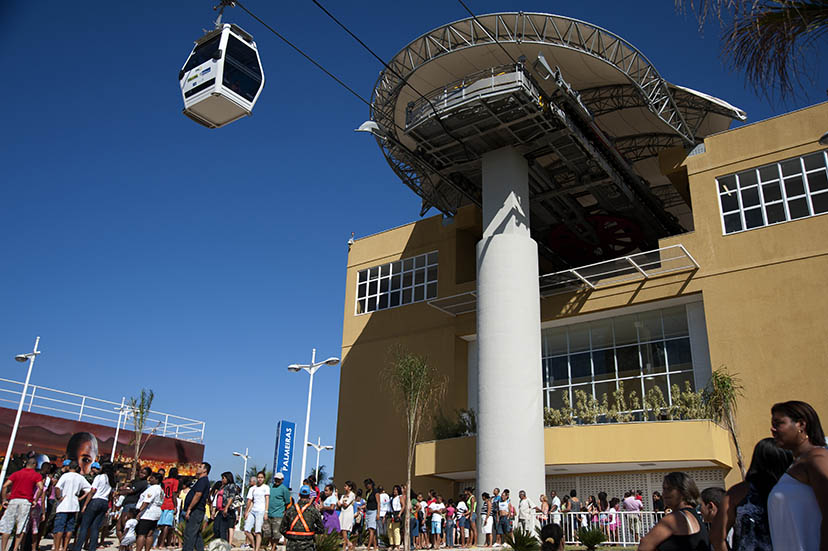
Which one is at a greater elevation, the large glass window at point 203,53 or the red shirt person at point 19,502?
the large glass window at point 203,53

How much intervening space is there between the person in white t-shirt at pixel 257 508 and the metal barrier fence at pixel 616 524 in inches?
314

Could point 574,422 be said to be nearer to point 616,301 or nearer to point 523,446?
point 523,446

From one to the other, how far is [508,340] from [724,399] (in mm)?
6816

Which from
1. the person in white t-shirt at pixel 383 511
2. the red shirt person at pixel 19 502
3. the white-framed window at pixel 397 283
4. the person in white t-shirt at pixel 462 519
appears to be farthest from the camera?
the white-framed window at pixel 397 283

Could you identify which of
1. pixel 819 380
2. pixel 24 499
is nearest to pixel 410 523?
pixel 24 499

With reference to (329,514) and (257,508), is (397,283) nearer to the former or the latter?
(329,514)

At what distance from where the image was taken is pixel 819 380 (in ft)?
69.1

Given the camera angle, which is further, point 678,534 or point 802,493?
point 678,534

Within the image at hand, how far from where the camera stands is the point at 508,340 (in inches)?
915

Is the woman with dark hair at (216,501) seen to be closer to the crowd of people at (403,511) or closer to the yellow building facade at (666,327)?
the crowd of people at (403,511)

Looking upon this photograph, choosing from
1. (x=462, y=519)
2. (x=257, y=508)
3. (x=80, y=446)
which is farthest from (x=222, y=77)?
(x=80, y=446)

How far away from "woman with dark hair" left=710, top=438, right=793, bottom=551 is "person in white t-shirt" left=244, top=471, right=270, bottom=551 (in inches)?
444

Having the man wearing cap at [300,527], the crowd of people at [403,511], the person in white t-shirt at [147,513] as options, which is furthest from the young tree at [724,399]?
the person in white t-shirt at [147,513]

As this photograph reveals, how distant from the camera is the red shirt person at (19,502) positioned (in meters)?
11.8
